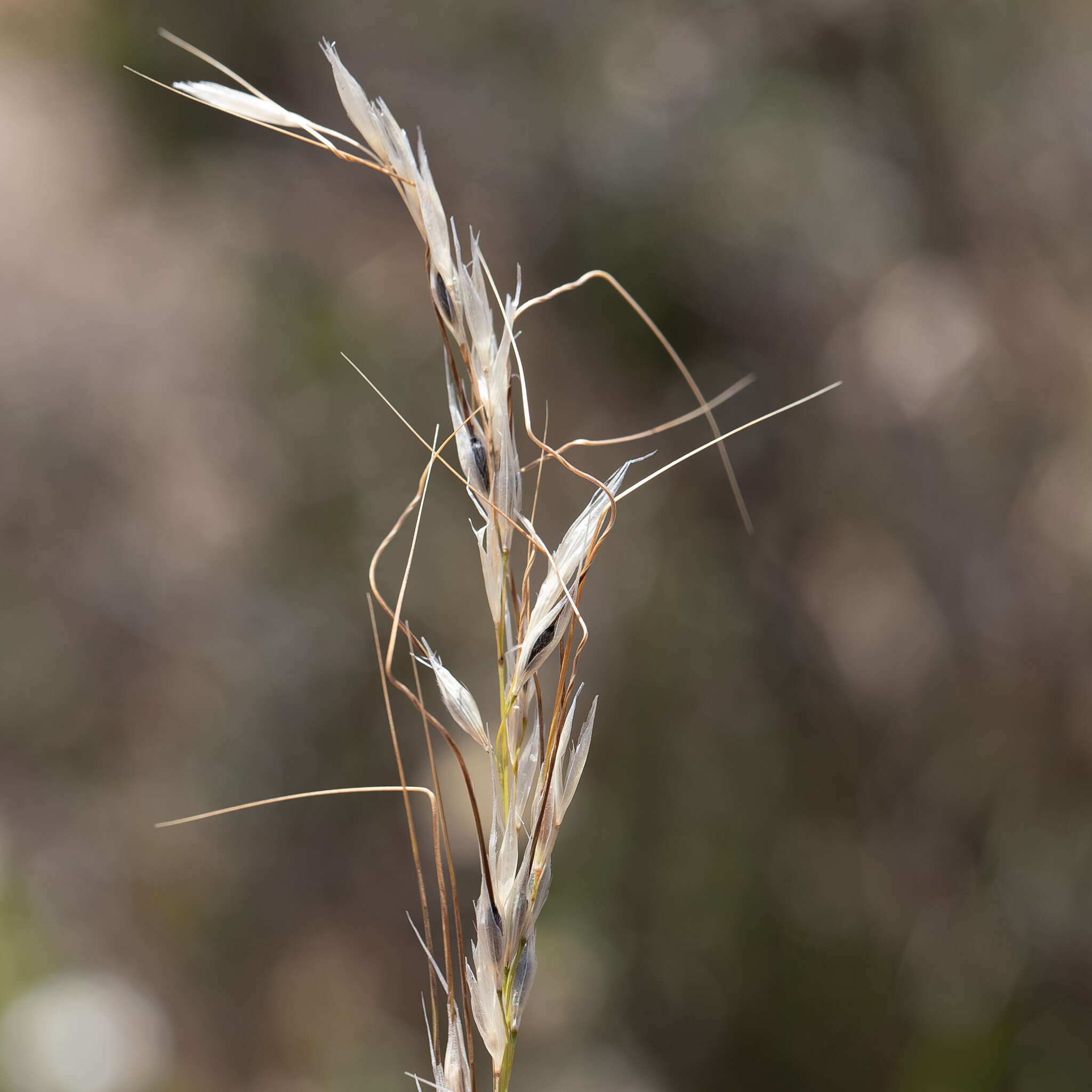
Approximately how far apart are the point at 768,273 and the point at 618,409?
265mm

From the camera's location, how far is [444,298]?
0.20 m

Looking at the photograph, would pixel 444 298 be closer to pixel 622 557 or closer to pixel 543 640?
pixel 543 640

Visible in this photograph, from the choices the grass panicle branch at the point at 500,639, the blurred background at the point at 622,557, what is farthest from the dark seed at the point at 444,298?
the blurred background at the point at 622,557

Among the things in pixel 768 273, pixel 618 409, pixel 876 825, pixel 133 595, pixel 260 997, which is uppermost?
pixel 768 273

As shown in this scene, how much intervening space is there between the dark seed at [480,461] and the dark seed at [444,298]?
3 centimetres

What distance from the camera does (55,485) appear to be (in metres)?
1.08

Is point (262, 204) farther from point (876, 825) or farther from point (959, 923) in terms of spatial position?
point (959, 923)

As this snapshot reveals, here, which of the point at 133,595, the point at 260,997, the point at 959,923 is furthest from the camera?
the point at 133,595

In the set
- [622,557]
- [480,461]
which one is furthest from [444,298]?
[622,557]

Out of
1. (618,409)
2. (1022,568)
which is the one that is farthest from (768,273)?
(1022,568)

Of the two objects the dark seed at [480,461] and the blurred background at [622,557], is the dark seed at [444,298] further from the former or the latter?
the blurred background at [622,557]

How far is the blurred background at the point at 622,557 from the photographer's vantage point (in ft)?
2.77

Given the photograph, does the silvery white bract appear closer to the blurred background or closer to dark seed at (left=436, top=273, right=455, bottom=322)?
dark seed at (left=436, top=273, right=455, bottom=322)

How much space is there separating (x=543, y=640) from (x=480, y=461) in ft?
0.18
